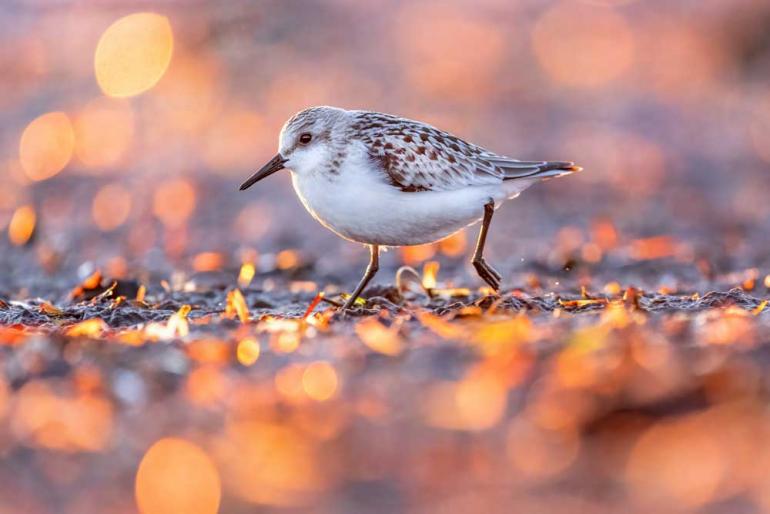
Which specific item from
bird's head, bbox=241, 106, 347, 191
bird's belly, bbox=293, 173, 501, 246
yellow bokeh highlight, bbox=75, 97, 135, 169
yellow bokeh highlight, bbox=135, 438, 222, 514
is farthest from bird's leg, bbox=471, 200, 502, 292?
yellow bokeh highlight, bbox=75, 97, 135, 169

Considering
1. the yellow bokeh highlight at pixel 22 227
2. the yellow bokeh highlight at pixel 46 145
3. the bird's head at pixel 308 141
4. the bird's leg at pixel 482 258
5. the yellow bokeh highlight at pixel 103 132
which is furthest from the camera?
the yellow bokeh highlight at pixel 103 132

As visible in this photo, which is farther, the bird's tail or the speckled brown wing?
the bird's tail

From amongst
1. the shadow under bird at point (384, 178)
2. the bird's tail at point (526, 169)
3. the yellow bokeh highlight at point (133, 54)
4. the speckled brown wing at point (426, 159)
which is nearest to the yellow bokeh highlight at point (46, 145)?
the yellow bokeh highlight at point (133, 54)

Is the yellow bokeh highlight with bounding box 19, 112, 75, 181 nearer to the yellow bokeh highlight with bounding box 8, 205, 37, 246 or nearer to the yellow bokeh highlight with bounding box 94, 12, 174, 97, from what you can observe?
the yellow bokeh highlight with bounding box 94, 12, 174, 97

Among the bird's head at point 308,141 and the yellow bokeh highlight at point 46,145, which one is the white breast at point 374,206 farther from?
the yellow bokeh highlight at point 46,145

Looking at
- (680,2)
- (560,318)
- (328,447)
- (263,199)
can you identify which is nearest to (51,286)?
(263,199)

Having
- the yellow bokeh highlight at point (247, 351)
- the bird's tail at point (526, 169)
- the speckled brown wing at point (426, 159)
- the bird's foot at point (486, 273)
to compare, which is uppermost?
the speckled brown wing at point (426, 159)

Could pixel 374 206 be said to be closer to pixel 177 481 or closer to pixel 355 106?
pixel 177 481

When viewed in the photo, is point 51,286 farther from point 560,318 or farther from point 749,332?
point 749,332

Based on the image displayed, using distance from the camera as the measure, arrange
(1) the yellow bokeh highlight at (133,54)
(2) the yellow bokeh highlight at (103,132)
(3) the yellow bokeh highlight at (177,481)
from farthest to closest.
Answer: (1) the yellow bokeh highlight at (133,54) → (2) the yellow bokeh highlight at (103,132) → (3) the yellow bokeh highlight at (177,481)
